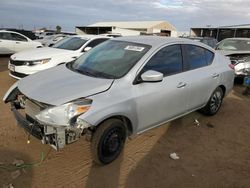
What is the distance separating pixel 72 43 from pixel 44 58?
1.50 meters

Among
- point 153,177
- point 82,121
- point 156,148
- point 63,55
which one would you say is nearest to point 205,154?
point 156,148

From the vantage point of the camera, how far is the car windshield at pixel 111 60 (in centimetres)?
390

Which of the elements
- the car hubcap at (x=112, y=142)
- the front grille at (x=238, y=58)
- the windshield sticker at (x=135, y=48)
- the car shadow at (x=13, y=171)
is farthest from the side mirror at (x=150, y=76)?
the front grille at (x=238, y=58)

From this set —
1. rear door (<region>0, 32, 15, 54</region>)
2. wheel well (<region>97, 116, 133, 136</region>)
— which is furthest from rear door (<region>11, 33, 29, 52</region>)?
wheel well (<region>97, 116, 133, 136</region>)

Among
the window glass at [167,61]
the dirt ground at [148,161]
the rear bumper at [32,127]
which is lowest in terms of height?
the dirt ground at [148,161]

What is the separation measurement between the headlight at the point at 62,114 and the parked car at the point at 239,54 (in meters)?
7.46

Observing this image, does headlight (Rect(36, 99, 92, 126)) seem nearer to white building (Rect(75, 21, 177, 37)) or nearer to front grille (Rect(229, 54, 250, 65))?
front grille (Rect(229, 54, 250, 65))

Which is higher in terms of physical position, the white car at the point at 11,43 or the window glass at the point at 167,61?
the window glass at the point at 167,61

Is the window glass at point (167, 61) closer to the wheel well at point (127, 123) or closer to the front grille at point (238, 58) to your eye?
the wheel well at point (127, 123)

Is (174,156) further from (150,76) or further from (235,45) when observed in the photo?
(235,45)

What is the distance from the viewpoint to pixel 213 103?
5676 millimetres

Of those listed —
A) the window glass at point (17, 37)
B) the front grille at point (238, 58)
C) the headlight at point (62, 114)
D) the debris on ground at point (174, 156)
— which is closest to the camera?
the headlight at point (62, 114)

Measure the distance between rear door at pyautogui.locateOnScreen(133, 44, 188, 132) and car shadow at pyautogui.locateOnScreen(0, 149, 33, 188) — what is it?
64.5 inches

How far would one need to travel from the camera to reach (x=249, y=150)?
4465 mm
